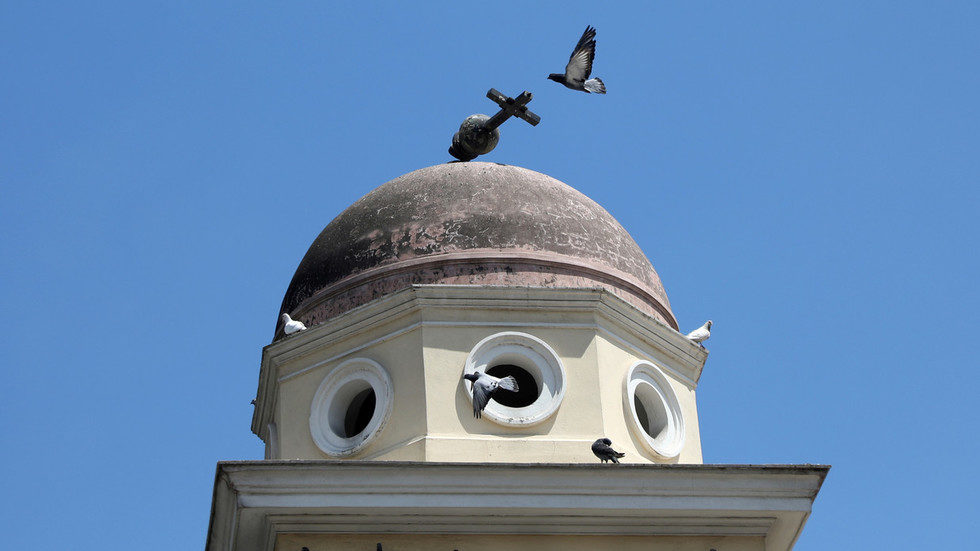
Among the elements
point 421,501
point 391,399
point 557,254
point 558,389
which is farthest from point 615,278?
point 421,501

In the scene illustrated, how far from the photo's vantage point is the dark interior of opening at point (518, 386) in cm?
1429

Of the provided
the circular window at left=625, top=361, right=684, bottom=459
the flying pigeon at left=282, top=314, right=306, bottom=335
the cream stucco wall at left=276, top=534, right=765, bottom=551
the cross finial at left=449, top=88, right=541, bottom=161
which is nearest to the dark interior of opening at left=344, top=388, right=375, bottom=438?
the flying pigeon at left=282, top=314, right=306, bottom=335

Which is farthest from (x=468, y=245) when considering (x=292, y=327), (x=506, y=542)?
(x=506, y=542)

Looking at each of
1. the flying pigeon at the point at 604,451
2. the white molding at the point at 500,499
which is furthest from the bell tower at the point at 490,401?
the flying pigeon at the point at 604,451

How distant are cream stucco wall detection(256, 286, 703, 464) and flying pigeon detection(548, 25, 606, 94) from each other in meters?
2.35

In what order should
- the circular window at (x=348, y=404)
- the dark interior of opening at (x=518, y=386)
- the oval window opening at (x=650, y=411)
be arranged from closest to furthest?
the circular window at (x=348, y=404), the dark interior of opening at (x=518, y=386), the oval window opening at (x=650, y=411)

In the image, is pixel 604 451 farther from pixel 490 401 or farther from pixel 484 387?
pixel 490 401

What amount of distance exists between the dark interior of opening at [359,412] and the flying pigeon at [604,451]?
238 centimetres

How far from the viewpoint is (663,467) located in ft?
42.2

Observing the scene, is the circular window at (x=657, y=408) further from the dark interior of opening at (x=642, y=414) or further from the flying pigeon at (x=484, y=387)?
the flying pigeon at (x=484, y=387)

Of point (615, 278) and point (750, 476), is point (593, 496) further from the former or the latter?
point (615, 278)

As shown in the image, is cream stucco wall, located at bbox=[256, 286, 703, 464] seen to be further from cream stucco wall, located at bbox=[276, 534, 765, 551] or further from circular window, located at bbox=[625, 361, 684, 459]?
cream stucco wall, located at bbox=[276, 534, 765, 551]

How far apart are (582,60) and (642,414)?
137 inches

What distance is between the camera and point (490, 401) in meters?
14.0
